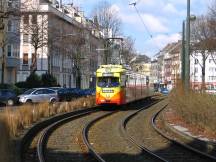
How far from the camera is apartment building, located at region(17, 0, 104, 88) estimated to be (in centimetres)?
6869

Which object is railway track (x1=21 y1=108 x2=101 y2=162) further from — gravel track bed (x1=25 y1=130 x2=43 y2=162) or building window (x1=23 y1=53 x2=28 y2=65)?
building window (x1=23 y1=53 x2=28 y2=65)

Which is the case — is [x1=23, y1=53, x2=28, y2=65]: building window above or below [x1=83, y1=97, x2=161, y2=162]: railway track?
above

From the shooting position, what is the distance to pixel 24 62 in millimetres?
95500

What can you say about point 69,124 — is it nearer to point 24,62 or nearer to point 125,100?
point 125,100

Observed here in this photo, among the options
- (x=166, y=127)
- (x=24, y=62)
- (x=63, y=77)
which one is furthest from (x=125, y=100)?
(x=63, y=77)

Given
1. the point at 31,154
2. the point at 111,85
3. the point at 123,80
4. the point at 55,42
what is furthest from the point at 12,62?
the point at 31,154

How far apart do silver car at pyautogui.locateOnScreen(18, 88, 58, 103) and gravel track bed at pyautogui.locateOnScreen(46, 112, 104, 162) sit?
24.3 metres

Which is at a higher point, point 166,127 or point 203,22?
point 203,22

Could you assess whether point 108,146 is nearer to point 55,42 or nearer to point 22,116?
point 22,116

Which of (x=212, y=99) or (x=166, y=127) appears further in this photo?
(x=166, y=127)

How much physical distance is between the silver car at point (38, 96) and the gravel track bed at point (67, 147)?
79.8 ft

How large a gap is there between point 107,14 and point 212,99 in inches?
2649

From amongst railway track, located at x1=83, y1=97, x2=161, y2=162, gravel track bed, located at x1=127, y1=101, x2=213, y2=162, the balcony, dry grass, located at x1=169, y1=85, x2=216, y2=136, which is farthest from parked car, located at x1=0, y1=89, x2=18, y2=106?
the balcony

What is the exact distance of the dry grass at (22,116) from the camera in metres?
8.31
